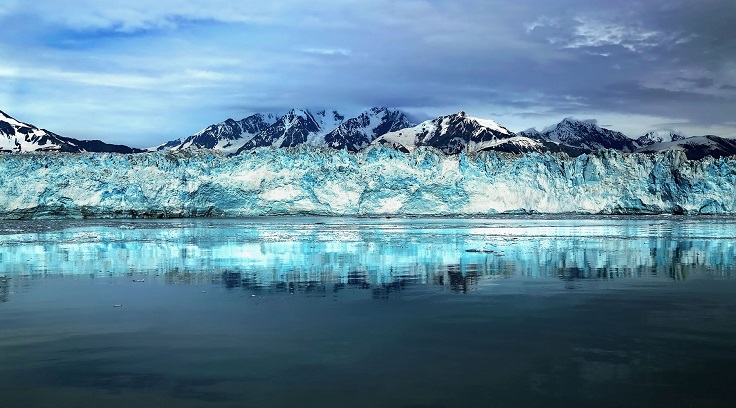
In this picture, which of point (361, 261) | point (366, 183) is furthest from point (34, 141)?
point (361, 261)

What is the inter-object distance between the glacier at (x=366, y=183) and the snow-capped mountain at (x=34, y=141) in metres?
126

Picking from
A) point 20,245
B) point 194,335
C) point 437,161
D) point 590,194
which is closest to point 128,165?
point 437,161

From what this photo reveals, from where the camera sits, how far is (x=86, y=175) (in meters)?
52.4

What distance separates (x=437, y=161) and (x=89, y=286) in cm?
4821

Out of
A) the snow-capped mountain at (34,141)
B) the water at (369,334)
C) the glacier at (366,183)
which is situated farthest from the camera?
the snow-capped mountain at (34,141)

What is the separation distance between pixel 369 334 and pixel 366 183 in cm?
4963

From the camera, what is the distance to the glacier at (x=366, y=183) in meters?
53.2

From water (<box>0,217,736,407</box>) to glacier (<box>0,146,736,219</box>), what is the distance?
39608mm

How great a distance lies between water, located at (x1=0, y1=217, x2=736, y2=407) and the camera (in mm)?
5684

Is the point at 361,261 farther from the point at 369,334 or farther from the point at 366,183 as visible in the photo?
the point at 366,183

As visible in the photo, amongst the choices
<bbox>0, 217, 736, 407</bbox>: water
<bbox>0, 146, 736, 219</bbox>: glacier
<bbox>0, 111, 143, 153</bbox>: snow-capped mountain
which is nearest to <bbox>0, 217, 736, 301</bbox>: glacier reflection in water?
<bbox>0, 217, 736, 407</bbox>: water

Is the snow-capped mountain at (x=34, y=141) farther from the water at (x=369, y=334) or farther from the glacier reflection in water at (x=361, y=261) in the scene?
the water at (x=369, y=334)

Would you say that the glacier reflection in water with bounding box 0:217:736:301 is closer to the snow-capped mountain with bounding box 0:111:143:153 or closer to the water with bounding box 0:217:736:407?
the water with bounding box 0:217:736:407

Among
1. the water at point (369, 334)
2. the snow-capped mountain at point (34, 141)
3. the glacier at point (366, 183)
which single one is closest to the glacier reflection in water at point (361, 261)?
the water at point (369, 334)
